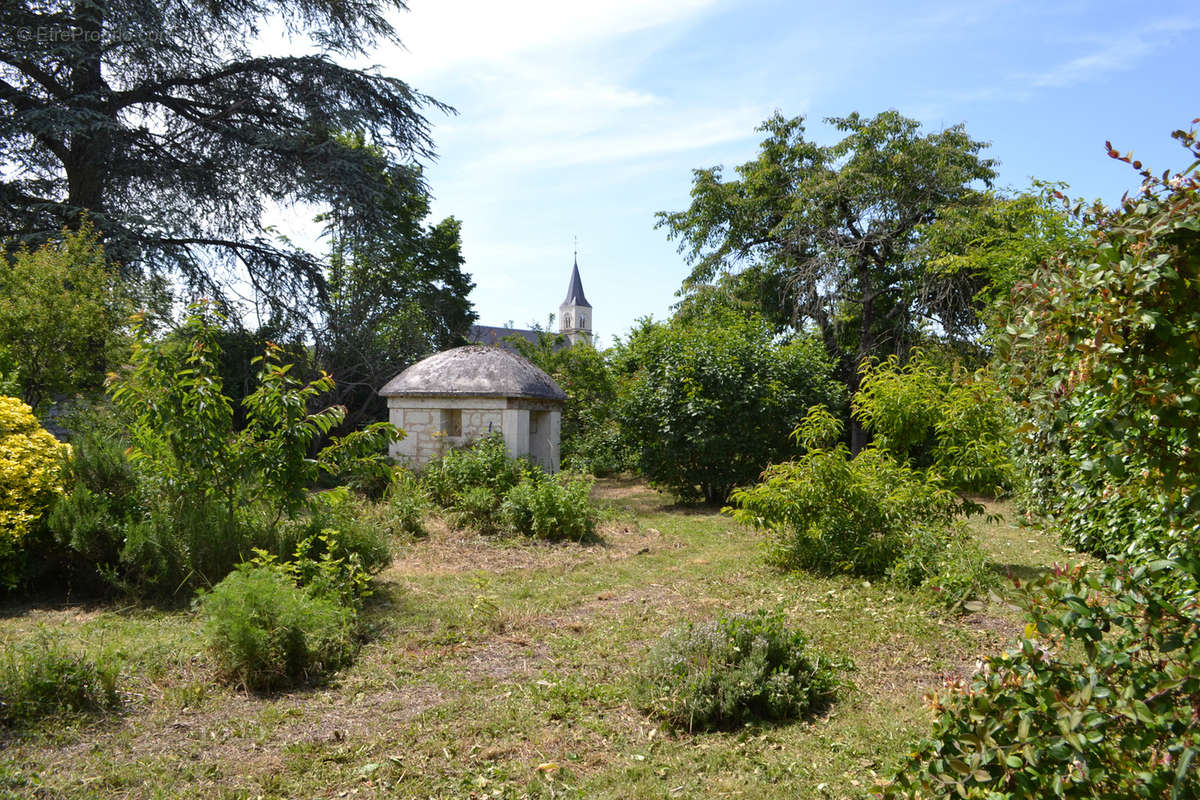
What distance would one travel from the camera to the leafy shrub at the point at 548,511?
923 centimetres

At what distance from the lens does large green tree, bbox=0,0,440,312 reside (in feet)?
41.0

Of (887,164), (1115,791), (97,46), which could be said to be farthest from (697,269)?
(1115,791)

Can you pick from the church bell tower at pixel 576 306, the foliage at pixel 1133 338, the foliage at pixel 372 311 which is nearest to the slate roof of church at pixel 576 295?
the church bell tower at pixel 576 306

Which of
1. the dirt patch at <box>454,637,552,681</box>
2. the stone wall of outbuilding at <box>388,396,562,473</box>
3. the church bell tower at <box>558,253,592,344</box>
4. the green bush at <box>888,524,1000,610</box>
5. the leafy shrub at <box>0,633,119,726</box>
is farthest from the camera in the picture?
the church bell tower at <box>558,253,592,344</box>

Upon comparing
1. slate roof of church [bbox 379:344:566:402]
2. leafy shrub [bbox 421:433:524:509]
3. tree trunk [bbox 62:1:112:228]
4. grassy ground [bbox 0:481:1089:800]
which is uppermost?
tree trunk [bbox 62:1:112:228]

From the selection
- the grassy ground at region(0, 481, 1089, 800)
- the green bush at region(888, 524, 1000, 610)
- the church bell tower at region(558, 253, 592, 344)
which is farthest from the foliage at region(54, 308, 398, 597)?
the church bell tower at region(558, 253, 592, 344)

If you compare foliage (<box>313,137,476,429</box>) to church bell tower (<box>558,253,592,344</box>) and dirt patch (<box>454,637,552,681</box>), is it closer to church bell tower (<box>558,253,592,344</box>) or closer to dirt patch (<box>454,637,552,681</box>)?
dirt patch (<box>454,637,552,681</box>)

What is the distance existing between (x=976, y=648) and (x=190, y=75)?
53.0ft

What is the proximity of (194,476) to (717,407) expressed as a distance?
8292 mm

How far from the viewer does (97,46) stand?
41.5 feet

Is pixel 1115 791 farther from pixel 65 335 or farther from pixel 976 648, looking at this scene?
pixel 65 335

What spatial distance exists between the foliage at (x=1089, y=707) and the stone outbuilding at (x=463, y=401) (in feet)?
33.2

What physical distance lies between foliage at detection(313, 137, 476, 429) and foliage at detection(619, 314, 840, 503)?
20.4 ft

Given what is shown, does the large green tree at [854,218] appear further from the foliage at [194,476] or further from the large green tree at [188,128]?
the foliage at [194,476]
